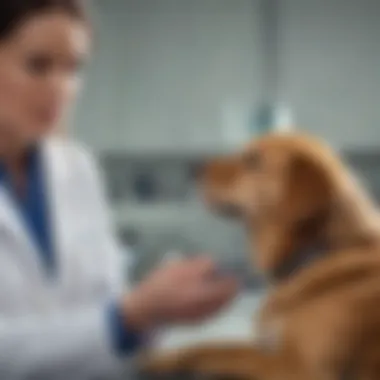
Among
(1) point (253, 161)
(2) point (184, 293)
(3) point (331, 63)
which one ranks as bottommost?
(2) point (184, 293)

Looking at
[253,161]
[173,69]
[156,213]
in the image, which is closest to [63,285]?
[253,161]

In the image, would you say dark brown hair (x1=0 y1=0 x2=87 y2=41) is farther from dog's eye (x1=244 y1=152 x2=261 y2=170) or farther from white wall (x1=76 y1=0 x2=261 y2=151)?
white wall (x1=76 y1=0 x2=261 y2=151)

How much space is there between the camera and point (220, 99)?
1894mm

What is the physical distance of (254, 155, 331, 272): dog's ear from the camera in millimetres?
593

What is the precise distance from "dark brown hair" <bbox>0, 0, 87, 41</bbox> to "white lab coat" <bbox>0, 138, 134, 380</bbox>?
79 mm

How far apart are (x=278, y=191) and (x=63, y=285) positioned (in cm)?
32

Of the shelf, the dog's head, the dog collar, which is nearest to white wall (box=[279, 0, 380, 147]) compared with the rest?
the shelf

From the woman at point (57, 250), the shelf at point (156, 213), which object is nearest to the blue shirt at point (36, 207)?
the woman at point (57, 250)

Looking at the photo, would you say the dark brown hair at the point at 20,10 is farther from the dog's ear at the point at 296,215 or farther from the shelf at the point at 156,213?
the shelf at the point at 156,213

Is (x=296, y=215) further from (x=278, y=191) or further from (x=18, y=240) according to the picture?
(x=18, y=240)

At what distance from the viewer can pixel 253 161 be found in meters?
0.81

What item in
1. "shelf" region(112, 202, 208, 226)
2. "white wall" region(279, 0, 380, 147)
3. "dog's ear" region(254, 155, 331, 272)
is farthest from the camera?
"white wall" region(279, 0, 380, 147)

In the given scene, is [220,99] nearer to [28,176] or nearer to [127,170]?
[127,170]

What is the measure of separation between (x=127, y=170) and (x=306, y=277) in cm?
148
